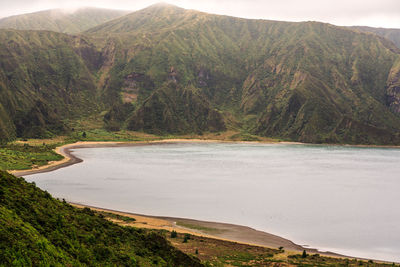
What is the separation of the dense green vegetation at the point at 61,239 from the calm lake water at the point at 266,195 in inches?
873

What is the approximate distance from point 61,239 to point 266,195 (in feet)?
184

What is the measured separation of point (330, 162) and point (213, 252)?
4351 inches

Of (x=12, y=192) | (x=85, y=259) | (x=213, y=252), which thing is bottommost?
(x=213, y=252)

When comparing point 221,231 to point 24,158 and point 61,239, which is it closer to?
point 61,239

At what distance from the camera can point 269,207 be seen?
208 feet

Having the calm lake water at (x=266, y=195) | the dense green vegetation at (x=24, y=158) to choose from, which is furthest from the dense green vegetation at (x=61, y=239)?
the dense green vegetation at (x=24, y=158)

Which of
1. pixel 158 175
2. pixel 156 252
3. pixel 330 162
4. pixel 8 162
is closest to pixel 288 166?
pixel 330 162

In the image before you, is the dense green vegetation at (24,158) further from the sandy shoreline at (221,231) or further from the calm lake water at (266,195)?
the sandy shoreline at (221,231)

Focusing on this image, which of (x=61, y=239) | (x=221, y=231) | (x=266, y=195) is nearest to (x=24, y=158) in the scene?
(x=266, y=195)

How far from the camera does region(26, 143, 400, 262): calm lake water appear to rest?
161 feet

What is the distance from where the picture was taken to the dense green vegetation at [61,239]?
1831 cm

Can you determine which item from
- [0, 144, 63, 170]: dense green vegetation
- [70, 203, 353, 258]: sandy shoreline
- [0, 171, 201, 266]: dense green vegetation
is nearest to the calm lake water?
[70, 203, 353, 258]: sandy shoreline

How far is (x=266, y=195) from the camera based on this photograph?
7381 cm

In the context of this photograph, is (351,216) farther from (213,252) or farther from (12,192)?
(12,192)
